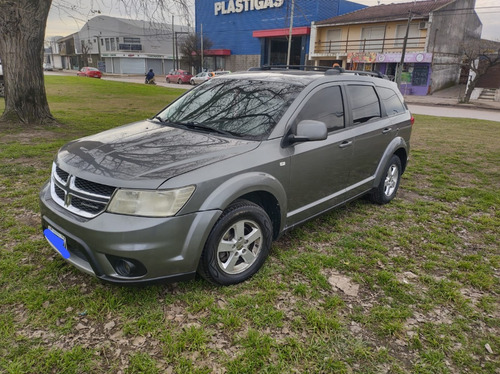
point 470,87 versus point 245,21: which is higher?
point 245,21

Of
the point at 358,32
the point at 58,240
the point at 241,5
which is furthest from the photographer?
the point at 241,5

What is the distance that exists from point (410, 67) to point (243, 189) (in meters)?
32.6

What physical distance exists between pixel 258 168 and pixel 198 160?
525mm

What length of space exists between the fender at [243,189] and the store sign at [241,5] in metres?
40.9

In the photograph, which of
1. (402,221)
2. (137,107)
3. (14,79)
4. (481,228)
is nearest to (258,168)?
(402,221)

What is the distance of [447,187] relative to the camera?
5.92 meters

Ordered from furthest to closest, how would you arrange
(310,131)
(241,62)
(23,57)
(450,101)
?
(241,62) → (450,101) → (23,57) → (310,131)

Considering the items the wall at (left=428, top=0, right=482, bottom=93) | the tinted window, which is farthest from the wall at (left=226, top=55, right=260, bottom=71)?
the tinted window

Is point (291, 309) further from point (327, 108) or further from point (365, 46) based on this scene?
point (365, 46)

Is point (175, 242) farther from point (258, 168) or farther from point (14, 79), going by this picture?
point (14, 79)

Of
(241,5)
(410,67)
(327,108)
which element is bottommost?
(327,108)

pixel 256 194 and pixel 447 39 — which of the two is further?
pixel 447 39

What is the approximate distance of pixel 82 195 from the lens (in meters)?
2.66

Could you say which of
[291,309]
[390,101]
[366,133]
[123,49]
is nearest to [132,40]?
[123,49]
